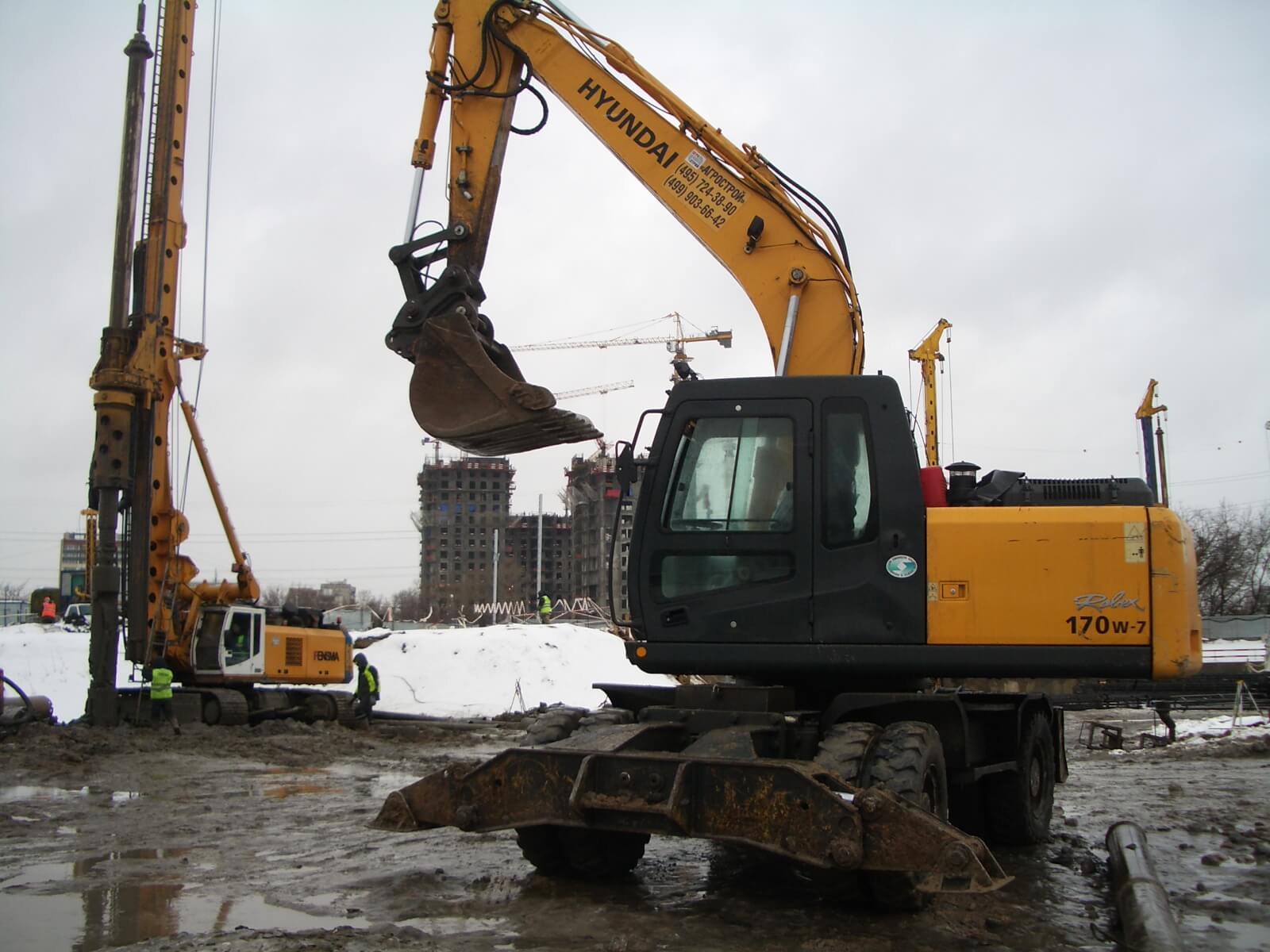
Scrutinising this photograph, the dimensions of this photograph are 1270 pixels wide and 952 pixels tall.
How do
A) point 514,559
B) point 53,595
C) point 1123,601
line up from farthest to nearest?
point 514,559 < point 53,595 < point 1123,601

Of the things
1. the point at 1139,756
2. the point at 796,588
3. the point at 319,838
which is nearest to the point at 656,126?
the point at 796,588

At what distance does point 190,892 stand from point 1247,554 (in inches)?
2589

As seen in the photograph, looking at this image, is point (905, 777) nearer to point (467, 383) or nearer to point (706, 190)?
point (467, 383)

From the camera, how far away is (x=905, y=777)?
600 centimetres

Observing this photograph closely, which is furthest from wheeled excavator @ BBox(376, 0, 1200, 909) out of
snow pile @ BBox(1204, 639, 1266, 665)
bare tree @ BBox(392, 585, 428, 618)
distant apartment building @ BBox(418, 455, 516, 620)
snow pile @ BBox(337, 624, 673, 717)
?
distant apartment building @ BBox(418, 455, 516, 620)

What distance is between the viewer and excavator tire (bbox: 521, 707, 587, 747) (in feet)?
22.6

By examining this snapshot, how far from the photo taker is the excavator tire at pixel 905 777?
5969 millimetres

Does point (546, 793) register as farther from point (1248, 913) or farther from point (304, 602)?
point (304, 602)

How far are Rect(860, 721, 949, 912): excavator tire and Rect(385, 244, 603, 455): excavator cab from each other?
3.50 m

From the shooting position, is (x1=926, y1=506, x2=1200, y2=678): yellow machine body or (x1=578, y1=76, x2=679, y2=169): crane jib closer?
(x1=926, y1=506, x2=1200, y2=678): yellow machine body

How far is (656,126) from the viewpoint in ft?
31.7

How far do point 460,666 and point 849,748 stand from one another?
26634 mm

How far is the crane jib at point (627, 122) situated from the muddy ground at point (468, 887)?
18.1 feet

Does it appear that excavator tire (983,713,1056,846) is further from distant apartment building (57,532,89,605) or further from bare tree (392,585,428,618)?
bare tree (392,585,428,618)
